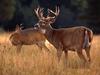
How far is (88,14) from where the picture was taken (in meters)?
37.4

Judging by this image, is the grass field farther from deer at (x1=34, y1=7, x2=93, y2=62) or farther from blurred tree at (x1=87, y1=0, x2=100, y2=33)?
blurred tree at (x1=87, y1=0, x2=100, y2=33)

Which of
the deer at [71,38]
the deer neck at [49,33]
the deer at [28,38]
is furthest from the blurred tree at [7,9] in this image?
the deer at [71,38]

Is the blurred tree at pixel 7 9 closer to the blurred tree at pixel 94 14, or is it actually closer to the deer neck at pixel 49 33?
the blurred tree at pixel 94 14

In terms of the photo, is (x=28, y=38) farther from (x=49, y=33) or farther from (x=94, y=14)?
(x=94, y=14)

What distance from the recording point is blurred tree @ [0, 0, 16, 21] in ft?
129

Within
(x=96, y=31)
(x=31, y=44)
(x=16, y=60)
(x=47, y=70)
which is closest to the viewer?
(x=47, y=70)

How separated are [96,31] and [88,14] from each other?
184cm

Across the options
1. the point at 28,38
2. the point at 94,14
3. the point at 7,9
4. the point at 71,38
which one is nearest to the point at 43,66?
the point at 71,38

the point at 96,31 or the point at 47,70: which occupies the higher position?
the point at 47,70

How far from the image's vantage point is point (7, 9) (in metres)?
39.8

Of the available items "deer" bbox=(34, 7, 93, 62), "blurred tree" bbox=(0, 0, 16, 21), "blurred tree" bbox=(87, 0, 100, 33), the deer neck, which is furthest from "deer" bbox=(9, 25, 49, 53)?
"blurred tree" bbox=(0, 0, 16, 21)

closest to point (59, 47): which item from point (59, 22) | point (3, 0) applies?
point (3, 0)

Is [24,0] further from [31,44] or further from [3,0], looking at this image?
[31,44]

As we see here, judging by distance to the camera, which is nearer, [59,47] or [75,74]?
[75,74]
